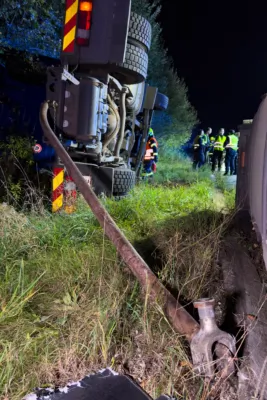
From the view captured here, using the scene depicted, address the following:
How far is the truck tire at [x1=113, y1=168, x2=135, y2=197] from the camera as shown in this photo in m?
4.35

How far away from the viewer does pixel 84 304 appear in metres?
2.02

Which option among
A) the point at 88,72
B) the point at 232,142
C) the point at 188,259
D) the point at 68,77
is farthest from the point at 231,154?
the point at 188,259

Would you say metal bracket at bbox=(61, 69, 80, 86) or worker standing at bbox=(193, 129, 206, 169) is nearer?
metal bracket at bbox=(61, 69, 80, 86)

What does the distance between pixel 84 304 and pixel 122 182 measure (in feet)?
8.53

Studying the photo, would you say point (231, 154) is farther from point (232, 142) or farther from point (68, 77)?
point (68, 77)

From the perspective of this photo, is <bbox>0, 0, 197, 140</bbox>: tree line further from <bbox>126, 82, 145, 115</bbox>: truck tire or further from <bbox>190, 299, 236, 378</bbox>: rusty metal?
<bbox>190, 299, 236, 378</bbox>: rusty metal

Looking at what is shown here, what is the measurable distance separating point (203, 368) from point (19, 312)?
3.37 ft

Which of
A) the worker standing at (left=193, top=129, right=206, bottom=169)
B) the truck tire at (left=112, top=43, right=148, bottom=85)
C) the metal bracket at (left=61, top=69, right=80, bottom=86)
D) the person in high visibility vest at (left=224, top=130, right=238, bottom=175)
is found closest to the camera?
the metal bracket at (left=61, top=69, right=80, bottom=86)

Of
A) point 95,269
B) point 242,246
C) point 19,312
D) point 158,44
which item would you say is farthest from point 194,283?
point 158,44

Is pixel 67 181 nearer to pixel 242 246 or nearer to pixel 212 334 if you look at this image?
pixel 242 246

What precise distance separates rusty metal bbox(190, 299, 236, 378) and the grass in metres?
0.07

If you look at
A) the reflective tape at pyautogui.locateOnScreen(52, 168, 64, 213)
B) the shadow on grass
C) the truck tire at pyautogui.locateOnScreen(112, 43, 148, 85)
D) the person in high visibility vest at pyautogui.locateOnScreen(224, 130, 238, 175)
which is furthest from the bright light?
the person in high visibility vest at pyautogui.locateOnScreen(224, 130, 238, 175)

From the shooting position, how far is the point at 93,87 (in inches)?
135

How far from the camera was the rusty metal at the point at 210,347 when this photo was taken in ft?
5.22
